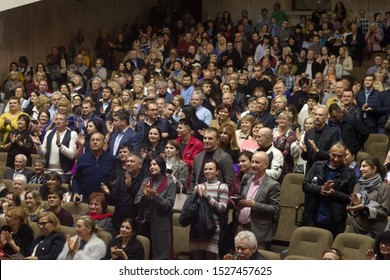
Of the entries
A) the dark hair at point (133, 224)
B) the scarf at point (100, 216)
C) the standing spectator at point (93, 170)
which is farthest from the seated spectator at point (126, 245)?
the standing spectator at point (93, 170)

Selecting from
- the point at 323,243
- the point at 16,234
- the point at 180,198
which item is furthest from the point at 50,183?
the point at 323,243

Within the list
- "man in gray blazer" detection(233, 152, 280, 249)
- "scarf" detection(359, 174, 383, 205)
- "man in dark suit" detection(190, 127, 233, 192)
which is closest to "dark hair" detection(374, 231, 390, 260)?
"scarf" detection(359, 174, 383, 205)

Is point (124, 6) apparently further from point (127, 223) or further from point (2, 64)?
point (127, 223)

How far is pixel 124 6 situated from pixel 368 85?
8.38 metres

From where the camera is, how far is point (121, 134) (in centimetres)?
939

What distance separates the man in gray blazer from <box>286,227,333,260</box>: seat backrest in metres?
0.21

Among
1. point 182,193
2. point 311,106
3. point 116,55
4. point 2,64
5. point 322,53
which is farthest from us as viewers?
point 116,55

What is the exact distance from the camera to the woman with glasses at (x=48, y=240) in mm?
7754

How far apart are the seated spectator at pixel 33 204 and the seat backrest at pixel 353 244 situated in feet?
9.23

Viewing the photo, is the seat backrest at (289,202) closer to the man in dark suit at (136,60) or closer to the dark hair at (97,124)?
the dark hair at (97,124)

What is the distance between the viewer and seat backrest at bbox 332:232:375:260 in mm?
7141

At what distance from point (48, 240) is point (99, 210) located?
564 millimetres
